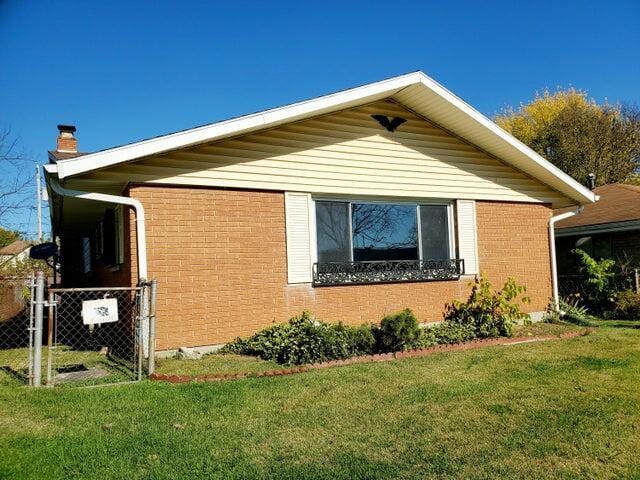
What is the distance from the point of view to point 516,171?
1202 cm

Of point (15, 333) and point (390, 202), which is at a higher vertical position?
point (390, 202)

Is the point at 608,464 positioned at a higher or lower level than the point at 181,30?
lower

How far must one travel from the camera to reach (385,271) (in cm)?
1017

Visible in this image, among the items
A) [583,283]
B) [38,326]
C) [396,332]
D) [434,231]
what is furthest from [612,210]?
[38,326]

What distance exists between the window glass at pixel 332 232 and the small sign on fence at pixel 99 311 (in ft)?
13.5

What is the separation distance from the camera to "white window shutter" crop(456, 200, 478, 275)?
1111 cm

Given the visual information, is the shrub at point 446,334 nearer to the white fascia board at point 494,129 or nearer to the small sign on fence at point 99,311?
the white fascia board at point 494,129

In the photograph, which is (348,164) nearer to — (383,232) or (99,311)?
(383,232)

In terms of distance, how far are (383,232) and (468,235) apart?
7.26 feet

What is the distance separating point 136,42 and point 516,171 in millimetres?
8787

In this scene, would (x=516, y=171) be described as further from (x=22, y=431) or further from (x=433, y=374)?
(x=22, y=431)

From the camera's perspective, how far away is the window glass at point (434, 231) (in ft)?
35.4

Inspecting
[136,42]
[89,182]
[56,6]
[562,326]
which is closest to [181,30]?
[136,42]

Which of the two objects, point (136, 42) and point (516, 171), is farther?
point (516, 171)
